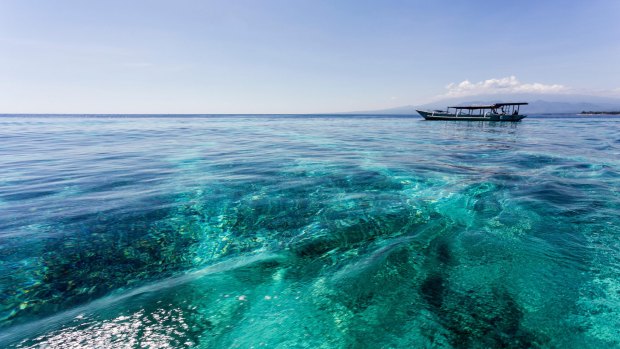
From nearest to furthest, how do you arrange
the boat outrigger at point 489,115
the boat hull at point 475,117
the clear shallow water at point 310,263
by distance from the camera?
the clear shallow water at point 310,263 → the boat outrigger at point 489,115 → the boat hull at point 475,117

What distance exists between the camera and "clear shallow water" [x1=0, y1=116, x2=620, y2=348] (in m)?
3.86

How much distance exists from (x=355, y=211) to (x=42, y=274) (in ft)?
23.3

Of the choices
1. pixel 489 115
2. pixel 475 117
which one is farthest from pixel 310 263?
pixel 489 115

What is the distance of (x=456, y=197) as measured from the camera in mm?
9305

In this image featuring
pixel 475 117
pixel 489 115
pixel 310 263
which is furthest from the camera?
pixel 489 115

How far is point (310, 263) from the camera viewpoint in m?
5.62

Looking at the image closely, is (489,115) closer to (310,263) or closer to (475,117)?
(475,117)

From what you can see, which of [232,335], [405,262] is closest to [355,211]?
[405,262]

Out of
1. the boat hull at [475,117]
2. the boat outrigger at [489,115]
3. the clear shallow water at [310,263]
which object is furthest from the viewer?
the boat hull at [475,117]

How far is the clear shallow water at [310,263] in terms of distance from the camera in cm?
386

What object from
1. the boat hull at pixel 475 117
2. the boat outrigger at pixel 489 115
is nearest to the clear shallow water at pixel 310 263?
the boat outrigger at pixel 489 115

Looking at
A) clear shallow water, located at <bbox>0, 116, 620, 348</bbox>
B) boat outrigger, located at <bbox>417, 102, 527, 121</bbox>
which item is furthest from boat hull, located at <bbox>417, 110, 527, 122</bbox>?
clear shallow water, located at <bbox>0, 116, 620, 348</bbox>

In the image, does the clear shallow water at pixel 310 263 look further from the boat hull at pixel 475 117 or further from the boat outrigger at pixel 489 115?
the boat hull at pixel 475 117

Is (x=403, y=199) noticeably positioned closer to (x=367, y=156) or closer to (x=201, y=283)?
(x=201, y=283)
